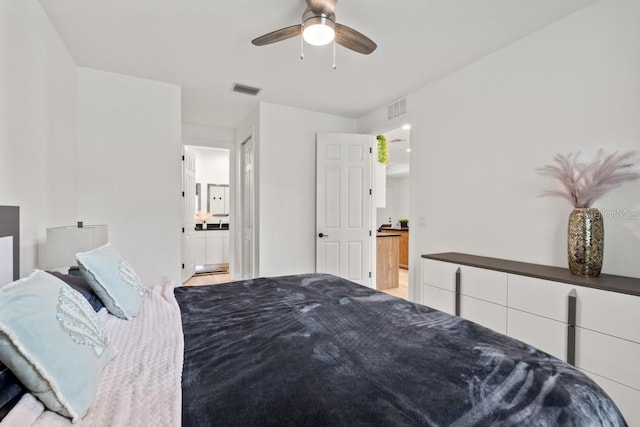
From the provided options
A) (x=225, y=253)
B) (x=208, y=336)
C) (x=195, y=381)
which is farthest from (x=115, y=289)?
(x=225, y=253)

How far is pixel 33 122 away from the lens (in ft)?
6.51

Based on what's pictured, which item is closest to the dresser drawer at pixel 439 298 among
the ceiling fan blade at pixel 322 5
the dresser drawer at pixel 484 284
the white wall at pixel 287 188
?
the dresser drawer at pixel 484 284

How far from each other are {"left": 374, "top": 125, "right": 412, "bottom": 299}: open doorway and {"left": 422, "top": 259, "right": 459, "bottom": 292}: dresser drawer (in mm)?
689

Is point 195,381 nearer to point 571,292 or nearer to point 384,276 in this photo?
point 571,292

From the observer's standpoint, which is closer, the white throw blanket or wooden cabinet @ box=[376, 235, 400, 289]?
the white throw blanket

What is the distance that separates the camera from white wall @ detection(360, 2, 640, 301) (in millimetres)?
1955

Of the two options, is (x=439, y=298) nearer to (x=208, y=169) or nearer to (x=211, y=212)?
(x=211, y=212)

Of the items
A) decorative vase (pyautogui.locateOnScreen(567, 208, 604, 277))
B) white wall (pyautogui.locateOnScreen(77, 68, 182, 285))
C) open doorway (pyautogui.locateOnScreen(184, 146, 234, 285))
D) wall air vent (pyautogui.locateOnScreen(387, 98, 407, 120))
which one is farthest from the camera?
open doorway (pyautogui.locateOnScreen(184, 146, 234, 285))

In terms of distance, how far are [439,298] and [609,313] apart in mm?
1181

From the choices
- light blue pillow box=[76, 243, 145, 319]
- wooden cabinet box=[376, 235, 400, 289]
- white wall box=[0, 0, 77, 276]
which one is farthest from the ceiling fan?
wooden cabinet box=[376, 235, 400, 289]

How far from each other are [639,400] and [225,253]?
6.19 metres

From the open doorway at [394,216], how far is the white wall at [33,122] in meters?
3.35

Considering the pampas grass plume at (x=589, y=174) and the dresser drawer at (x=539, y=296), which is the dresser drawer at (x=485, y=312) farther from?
the pampas grass plume at (x=589, y=174)

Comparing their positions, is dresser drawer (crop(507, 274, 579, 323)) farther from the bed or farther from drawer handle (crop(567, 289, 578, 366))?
the bed
